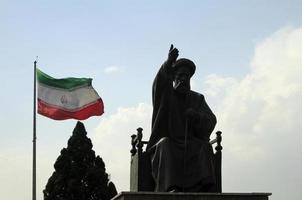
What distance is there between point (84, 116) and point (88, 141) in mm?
17281

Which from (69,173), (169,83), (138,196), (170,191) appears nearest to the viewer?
(138,196)

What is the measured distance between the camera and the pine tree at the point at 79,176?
3472 cm

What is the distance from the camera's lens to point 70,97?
65.9 ft

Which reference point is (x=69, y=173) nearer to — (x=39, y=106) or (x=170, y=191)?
(x=39, y=106)

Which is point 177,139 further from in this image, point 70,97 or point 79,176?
point 79,176

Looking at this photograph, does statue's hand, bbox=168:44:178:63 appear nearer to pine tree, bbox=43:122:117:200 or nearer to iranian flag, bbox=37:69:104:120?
iranian flag, bbox=37:69:104:120

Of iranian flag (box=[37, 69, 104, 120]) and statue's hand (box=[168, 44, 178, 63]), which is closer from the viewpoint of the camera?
statue's hand (box=[168, 44, 178, 63])

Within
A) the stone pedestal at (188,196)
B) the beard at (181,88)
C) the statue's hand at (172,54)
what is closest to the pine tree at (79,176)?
the beard at (181,88)

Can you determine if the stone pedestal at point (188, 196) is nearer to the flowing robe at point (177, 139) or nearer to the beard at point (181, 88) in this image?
the flowing robe at point (177, 139)

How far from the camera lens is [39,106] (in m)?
19.7

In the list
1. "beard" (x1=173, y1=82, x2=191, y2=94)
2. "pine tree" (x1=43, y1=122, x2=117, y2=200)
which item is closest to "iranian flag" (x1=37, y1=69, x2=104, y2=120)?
"beard" (x1=173, y1=82, x2=191, y2=94)

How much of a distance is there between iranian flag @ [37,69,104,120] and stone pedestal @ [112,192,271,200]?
24.3 feet

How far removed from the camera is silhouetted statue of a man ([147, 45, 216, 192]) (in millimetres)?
13359

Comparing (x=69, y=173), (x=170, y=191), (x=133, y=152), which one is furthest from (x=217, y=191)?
(x=69, y=173)
